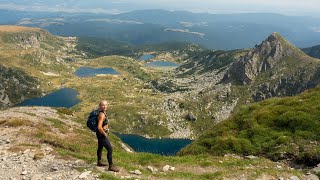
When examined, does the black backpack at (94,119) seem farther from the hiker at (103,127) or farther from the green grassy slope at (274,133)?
the green grassy slope at (274,133)

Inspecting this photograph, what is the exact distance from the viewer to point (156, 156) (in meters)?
36.7

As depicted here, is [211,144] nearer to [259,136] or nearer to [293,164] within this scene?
[259,136]

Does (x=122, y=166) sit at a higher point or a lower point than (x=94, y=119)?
lower

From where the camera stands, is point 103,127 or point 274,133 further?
point 274,133

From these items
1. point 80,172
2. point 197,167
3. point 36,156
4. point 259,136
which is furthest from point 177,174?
point 259,136

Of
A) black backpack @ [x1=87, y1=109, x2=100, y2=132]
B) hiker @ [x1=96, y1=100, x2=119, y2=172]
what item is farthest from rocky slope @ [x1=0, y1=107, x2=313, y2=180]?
black backpack @ [x1=87, y1=109, x2=100, y2=132]

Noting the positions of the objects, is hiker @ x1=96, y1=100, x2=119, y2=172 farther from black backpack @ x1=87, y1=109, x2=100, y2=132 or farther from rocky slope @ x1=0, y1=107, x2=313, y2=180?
rocky slope @ x1=0, y1=107, x2=313, y2=180

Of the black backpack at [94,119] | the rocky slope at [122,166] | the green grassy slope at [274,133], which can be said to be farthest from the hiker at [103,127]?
the green grassy slope at [274,133]

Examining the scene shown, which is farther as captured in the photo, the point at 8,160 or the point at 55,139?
the point at 55,139

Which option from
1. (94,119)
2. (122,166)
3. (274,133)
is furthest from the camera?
(274,133)

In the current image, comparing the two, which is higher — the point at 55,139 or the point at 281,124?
the point at 281,124

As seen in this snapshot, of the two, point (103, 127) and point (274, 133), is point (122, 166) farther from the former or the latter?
point (274, 133)

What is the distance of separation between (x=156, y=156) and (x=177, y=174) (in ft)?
21.4

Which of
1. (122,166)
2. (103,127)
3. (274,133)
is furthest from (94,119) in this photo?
(274,133)
